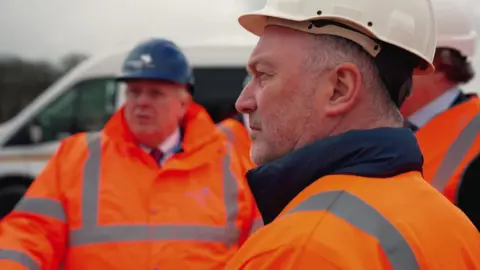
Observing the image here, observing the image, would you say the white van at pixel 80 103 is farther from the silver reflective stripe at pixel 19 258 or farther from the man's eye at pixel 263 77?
the man's eye at pixel 263 77

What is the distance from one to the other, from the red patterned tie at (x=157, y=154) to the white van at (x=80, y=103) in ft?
19.1

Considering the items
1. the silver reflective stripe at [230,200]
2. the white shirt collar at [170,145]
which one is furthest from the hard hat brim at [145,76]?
the silver reflective stripe at [230,200]

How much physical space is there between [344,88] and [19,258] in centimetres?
176

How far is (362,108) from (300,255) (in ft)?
1.28

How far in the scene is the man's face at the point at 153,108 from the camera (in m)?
3.61

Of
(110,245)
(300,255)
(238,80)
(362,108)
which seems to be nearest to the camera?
(300,255)

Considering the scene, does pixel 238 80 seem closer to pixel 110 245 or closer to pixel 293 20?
pixel 110 245

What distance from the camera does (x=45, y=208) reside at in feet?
10.2

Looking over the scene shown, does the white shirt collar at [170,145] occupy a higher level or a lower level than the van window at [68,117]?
higher

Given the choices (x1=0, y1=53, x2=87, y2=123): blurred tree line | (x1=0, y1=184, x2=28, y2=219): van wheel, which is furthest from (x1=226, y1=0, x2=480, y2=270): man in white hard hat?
(x1=0, y1=53, x2=87, y2=123): blurred tree line

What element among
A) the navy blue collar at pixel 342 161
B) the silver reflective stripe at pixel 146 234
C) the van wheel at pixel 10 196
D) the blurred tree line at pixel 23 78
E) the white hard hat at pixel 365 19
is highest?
the white hard hat at pixel 365 19

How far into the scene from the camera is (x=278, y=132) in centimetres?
170

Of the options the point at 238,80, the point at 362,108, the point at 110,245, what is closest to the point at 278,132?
the point at 362,108

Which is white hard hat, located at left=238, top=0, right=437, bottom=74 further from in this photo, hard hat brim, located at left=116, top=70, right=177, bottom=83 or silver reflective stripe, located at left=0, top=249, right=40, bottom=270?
hard hat brim, located at left=116, top=70, right=177, bottom=83
